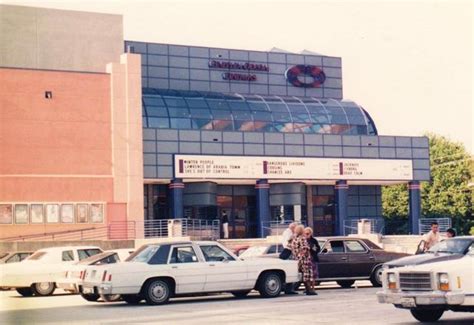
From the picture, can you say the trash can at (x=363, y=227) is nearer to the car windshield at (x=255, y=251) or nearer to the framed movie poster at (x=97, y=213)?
the framed movie poster at (x=97, y=213)

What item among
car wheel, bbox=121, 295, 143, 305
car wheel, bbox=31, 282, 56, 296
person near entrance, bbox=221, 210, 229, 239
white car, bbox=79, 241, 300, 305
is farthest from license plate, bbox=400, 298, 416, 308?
person near entrance, bbox=221, 210, 229, 239

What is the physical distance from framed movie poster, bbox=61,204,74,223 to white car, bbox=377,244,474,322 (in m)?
34.9

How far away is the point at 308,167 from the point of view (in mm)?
57562

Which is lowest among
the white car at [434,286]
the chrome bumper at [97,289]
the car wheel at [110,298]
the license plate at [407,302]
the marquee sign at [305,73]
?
the car wheel at [110,298]

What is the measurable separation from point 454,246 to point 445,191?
6452 centimetres

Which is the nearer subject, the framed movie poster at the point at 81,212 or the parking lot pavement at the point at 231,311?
the parking lot pavement at the point at 231,311

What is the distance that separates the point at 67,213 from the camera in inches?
1935

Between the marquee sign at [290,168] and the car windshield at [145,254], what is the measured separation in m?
31.1

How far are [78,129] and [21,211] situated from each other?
5.20 metres

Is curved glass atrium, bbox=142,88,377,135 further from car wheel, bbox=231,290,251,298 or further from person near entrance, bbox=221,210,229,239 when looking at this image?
car wheel, bbox=231,290,251,298

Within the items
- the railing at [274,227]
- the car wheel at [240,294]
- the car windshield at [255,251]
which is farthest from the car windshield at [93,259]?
the railing at [274,227]

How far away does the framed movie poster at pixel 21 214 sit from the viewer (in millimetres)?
48062

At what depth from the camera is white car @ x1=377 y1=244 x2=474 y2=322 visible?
587 inches

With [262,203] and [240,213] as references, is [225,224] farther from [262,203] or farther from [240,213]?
[240,213]
